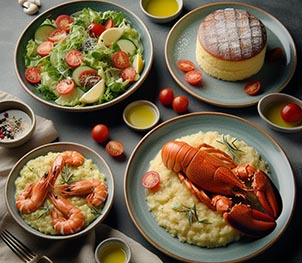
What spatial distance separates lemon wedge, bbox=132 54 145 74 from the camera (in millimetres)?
4629

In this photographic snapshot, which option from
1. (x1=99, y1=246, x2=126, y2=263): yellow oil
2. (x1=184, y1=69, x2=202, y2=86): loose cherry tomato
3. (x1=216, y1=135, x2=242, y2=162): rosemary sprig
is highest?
(x1=184, y1=69, x2=202, y2=86): loose cherry tomato

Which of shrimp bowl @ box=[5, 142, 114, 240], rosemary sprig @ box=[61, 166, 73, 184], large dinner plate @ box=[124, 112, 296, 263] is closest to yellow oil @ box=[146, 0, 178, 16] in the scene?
large dinner plate @ box=[124, 112, 296, 263]

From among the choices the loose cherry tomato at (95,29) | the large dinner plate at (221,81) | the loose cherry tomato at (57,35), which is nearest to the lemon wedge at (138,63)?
the large dinner plate at (221,81)

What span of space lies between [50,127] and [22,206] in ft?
2.54

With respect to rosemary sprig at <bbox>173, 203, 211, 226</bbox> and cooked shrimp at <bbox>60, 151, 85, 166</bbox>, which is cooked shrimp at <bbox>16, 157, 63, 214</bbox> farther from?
rosemary sprig at <bbox>173, 203, 211, 226</bbox>

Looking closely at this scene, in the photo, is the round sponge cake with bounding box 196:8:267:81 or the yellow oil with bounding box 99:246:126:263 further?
the round sponge cake with bounding box 196:8:267:81

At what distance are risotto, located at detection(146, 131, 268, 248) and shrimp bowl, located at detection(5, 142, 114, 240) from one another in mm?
371

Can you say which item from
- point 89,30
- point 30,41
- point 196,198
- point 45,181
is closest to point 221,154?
point 196,198

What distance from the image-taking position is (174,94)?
15.3ft

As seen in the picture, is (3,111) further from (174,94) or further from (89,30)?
(174,94)

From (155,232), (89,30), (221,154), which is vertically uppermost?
(89,30)

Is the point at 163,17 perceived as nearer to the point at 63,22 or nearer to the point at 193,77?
the point at 193,77

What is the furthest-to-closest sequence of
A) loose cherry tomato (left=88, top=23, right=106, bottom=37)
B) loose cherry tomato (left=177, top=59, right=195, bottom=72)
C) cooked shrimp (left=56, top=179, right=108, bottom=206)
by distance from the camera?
loose cherry tomato (left=88, top=23, right=106, bottom=37) → loose cherry tomato (left=177, top=59, right=195, bottom=72) → cooked shrimp (left=56, top=179, right=108, bottom=206)

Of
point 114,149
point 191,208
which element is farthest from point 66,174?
point 191,208
